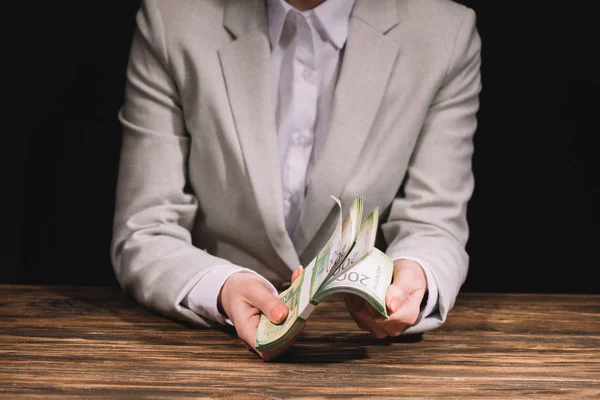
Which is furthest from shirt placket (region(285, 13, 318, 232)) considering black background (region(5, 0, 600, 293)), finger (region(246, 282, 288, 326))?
black background (region(5, 0, 600, 293))

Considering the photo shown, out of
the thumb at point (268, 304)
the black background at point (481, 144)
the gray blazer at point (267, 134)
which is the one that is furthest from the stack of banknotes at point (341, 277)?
the black background at point (481, 144)

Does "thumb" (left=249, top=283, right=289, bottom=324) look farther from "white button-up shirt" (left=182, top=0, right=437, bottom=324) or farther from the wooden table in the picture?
"white button-up shirt" (left=182, top=0, right=437, bottom=324)

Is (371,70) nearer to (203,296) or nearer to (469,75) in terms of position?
(469,75)

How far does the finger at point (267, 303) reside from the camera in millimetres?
1201

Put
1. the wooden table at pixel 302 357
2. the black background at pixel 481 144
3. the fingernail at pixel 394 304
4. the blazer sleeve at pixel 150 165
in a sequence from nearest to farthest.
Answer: the wooden table at pixel 302 357, the fingernail at pixel 394 304, the blazer sleeve at pixel 150 165, the black background at pixel 481 144

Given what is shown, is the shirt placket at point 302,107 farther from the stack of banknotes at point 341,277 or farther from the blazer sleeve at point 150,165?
the stack of banknotes at point 341,277

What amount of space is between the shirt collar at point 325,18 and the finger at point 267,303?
533 mm

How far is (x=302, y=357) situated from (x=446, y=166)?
0.56 m

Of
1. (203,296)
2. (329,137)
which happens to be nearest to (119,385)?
(203,296)

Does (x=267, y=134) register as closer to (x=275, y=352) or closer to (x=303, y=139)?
(x=303, y=139)

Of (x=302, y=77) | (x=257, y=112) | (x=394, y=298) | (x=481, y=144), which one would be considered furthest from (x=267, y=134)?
(x=481, y=144)

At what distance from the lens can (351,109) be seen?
61.6 inches

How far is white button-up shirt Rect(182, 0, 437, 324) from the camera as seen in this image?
5.29 feet

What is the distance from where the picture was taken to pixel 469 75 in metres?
1.68
